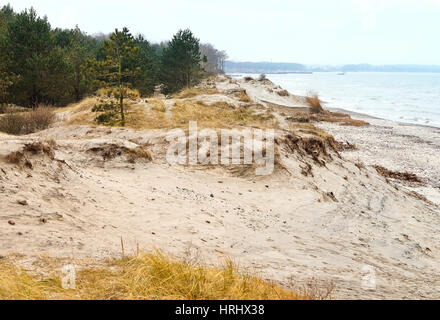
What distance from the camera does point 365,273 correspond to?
4297 millimetres

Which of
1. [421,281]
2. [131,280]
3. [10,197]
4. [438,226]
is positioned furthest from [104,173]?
[438,226]

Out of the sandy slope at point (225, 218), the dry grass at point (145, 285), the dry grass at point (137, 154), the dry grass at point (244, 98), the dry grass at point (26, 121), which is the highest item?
the dry grass at point (244, 98)

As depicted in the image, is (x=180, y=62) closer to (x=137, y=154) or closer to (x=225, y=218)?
(x=137, y=154)

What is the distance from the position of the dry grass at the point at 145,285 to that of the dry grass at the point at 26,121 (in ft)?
38.5

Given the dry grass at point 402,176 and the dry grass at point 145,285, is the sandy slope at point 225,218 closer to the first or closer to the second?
the dry grass at point 145,285

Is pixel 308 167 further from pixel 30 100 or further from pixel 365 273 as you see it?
pixel 30 100

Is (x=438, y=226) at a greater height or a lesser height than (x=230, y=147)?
lesser

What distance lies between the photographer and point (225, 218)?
614cm


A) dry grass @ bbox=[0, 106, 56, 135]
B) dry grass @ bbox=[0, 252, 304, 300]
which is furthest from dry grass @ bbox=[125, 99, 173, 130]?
dry grass @ bbox=[0, 252, 304, 300]

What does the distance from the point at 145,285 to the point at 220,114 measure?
1416cm

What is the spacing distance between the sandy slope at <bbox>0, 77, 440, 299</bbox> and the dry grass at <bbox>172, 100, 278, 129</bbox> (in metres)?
4.91

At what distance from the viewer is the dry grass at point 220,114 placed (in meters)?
14.7

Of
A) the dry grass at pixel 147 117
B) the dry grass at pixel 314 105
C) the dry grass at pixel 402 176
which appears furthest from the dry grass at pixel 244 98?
the dry grass at pixel 402 176
